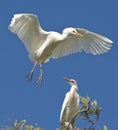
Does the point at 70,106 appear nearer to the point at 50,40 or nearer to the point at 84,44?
the point at 50,40

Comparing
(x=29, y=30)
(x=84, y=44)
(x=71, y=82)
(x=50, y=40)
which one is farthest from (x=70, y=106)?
(x=84, y=44)

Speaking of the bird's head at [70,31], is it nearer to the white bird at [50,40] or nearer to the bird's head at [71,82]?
the white bird at [50,40]

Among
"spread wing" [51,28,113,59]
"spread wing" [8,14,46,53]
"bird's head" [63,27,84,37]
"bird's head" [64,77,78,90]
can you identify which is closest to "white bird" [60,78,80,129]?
"bird's head" [64,77,78,90]

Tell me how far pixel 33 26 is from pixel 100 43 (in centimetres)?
197

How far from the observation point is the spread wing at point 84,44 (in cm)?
1797

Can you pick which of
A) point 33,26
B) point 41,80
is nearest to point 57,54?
point 33,26

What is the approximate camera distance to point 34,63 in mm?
17375

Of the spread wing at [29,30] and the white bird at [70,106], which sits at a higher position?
A: the spread wing at [29,30]

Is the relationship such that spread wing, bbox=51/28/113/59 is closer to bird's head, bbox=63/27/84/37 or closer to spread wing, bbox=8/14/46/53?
bird's head, bbox=63/27/84/37

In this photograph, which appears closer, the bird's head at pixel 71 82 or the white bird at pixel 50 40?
the bird's head at pixel 71 82

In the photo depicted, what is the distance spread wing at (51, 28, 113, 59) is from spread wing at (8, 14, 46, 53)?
2.41ft

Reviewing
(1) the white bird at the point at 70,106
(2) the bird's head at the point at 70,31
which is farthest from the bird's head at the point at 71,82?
(2) the bird's head at the point at 70,31

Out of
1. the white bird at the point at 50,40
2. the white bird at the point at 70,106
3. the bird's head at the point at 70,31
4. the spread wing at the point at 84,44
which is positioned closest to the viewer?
the white bird at the point at 70,106

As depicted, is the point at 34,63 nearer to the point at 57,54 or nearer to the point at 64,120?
the point at 57,54
